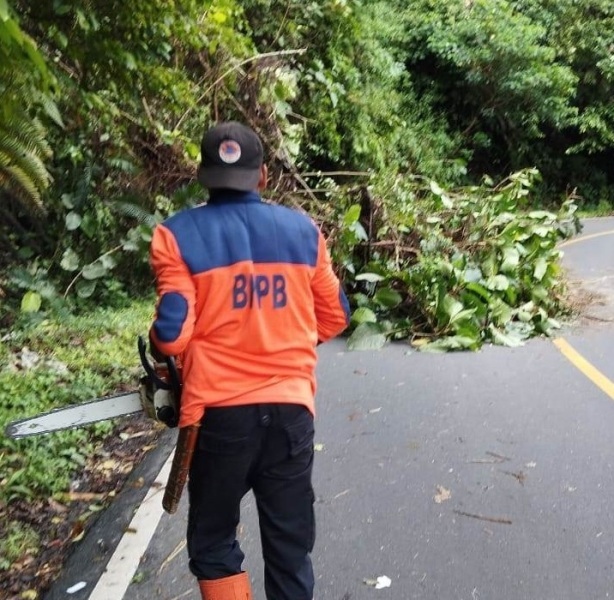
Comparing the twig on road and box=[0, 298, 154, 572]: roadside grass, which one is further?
box=[0, 298, 154, 572]: roadside grass

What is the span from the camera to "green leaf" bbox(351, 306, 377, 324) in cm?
806

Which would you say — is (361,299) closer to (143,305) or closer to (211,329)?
(143,305)

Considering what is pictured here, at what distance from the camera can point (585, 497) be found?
14.3 ft

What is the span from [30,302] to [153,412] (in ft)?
18.1

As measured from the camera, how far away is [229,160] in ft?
8.70

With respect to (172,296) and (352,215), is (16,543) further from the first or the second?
(352,215)

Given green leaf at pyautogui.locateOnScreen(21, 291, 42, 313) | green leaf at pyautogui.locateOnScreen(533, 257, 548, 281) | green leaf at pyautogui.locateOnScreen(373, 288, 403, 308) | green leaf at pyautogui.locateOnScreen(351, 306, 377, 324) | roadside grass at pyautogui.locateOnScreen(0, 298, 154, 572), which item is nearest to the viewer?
roadside grass at pyautogui.locateOnScreen(0, 298, 154, 572)

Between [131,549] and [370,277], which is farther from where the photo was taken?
[370,277]

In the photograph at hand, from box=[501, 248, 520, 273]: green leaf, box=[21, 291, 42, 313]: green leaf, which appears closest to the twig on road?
box=[501, 248, 520, 273]: green leaf

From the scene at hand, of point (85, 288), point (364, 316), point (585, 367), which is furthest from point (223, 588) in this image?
point (85, 288)

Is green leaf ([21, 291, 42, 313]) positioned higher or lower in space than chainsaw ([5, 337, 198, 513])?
lower

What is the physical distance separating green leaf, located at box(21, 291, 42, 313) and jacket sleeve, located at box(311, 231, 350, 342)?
224 inches

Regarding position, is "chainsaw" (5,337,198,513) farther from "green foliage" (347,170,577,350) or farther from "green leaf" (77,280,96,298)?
"green leaf" (77,280,96,298)

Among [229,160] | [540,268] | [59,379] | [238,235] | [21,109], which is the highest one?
[21,109]
